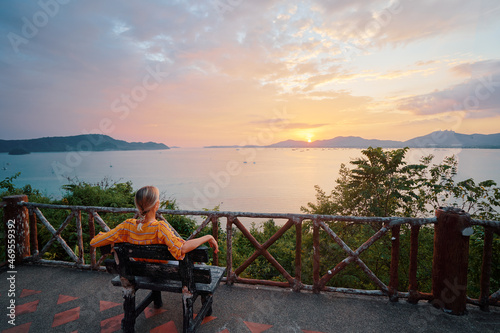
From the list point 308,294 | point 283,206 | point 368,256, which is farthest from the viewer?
point 283,206

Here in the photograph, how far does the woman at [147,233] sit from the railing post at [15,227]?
11.2ft

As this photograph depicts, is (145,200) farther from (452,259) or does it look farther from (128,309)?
(452,259)

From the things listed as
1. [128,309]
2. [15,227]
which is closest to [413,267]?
[128,309]

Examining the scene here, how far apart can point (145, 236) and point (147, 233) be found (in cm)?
4

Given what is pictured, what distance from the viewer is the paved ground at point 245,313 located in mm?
2830

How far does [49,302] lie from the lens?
3371 mm

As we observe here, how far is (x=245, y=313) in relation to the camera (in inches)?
122

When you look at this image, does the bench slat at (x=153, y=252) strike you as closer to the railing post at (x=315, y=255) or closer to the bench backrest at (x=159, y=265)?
the bench backrest at (x=159, y=265)

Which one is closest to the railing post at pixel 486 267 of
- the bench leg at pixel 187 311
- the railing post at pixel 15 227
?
the bench leg at pixel 187 311

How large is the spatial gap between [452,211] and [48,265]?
678cm

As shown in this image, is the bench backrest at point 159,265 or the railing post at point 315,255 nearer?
the bench backrest at point 159,265

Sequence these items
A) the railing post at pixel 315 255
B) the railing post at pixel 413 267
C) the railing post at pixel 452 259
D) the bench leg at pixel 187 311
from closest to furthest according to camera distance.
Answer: the bench leg at pixel 187 311 < the railing post at pixel 452 259 < the railing post at pixel 413 267 < the railing post at pixel 315 255

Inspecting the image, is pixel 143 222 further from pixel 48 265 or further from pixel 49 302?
pixel 48 265

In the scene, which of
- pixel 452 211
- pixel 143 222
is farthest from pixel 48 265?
pixel 452 211
